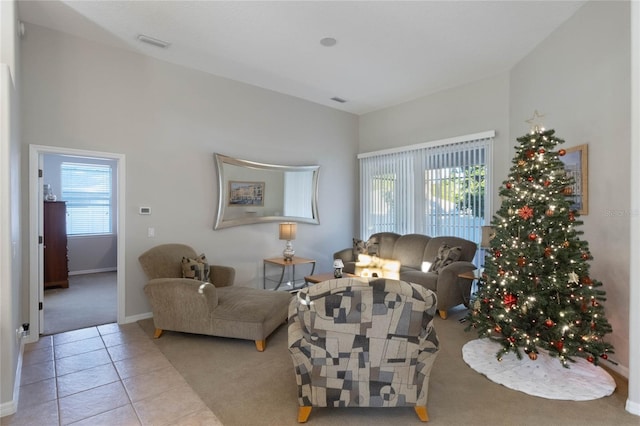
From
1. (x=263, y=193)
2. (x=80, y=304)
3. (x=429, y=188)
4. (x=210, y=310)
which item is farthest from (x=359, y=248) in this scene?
(x=80, y=304)

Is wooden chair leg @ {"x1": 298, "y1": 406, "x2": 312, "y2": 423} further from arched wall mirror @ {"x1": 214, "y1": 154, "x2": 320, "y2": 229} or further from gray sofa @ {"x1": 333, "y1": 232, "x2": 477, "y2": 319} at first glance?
arched wall mirror @ {"x1": 214, "y1": 154, "x2": 320, "y2": 229}

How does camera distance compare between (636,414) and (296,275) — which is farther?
(296,275)

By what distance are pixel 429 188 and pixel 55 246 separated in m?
6.57

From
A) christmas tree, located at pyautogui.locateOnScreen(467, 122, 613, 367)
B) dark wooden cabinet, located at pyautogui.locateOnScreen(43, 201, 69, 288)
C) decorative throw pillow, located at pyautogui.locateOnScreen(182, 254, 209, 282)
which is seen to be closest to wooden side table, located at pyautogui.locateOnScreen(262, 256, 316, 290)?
decorative throw pillow, located at pyautogui.locateOnScreen(182, 254, 209, 282)

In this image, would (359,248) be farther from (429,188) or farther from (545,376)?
(545,376)

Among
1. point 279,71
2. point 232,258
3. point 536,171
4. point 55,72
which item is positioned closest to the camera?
point 536,171

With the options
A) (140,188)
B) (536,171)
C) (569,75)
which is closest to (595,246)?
(536,171)

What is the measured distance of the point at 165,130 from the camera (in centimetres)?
446

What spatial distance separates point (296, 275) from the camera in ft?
19.4

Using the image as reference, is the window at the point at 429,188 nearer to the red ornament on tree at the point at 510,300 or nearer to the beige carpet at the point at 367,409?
the red ornament on tree at the point at 510,300

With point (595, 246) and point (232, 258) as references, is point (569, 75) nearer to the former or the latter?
point (595, 246)

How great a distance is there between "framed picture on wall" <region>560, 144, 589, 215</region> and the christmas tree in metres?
0.58

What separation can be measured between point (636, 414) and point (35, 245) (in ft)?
17.9

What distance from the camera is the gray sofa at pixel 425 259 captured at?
4340 mm
